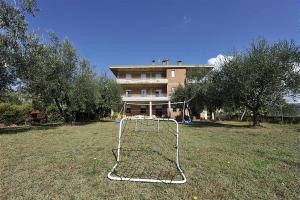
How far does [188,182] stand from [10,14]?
14.0m

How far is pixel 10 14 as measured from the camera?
1262cm

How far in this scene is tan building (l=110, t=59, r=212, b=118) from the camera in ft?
129

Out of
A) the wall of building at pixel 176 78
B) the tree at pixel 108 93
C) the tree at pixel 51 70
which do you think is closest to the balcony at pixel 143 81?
the wall of building at pixel 176 78

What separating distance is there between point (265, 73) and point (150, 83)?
86.1ft

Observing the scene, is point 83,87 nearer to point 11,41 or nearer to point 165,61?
point 11,41

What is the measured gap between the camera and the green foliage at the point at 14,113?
20.4 metres

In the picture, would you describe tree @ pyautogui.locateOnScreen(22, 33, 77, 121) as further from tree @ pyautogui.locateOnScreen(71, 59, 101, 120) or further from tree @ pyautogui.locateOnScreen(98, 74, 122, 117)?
tree @ pyautogui.locateOnScreen(98, 74, 122, 117)

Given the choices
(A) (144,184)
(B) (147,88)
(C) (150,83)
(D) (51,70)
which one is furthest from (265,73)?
(B) (147,88)

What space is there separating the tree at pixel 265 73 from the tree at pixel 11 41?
15.1m

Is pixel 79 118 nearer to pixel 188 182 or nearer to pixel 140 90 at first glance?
pixel 140 90

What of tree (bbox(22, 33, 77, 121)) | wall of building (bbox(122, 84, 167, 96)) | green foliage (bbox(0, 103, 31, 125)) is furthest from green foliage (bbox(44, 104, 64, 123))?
wall of building (bbox(122, 84, 167, 96))

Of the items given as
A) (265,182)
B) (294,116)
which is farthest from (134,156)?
(294,116)

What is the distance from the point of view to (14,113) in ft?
69.2

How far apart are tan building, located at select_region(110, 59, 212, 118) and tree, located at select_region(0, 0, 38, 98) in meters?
25.7
